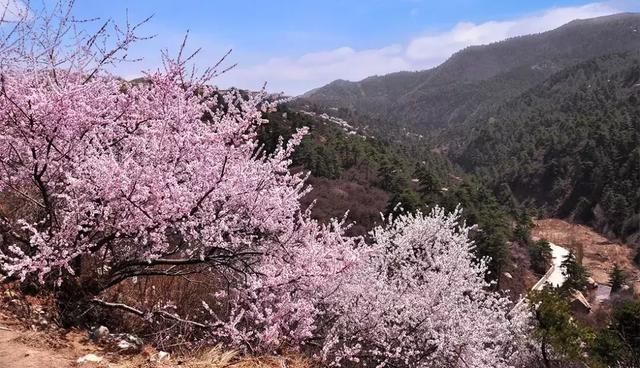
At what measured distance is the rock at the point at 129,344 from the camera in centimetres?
483

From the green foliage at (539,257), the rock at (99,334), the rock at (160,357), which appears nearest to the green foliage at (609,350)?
the rock at (160,357)

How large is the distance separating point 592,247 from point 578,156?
3172 centimetres

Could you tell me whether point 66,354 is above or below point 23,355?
below

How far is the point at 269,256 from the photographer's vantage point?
20.1ft

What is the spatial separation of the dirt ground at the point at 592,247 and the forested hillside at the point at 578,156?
3099mm

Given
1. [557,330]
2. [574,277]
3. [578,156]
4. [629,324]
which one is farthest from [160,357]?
[578,156]

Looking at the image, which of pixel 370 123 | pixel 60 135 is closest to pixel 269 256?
pixel 60 135

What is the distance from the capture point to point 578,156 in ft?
343

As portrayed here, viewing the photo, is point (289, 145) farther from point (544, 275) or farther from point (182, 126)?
point (544, 275)

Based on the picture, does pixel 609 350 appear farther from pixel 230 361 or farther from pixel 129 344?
pixel 129 344

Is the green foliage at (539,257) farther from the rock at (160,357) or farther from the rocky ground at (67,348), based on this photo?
the rock at (160,357)

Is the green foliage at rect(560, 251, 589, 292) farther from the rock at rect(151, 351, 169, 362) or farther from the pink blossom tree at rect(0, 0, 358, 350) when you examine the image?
the rock at rect(151, 351, 169, 362)

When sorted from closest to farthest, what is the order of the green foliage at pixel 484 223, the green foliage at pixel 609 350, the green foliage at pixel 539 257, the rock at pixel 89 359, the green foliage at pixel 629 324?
1. the rock at pixel 89 359
2. the green foliage at pixel 609 350
3. the green foliage at pixel 629 324
4. the green foliage at pixel 484 223
5. the green foliage at pixel 539 257

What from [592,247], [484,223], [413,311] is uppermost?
[413,311]
